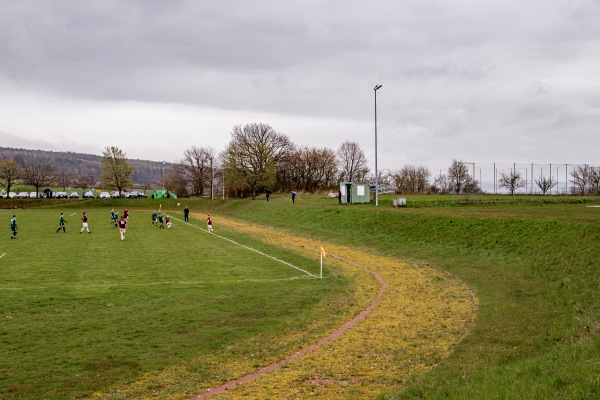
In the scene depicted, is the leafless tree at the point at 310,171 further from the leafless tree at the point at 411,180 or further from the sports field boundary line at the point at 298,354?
the sports field boundary line at the point at 298,354

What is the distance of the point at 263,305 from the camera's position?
2081 cm

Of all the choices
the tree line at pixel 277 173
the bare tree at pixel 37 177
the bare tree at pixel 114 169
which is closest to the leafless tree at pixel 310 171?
the tree line at pixel 277 173

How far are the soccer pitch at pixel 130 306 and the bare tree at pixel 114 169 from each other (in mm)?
95410

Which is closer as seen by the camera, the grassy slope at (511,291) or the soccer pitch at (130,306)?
the grassy slope at (511,291)

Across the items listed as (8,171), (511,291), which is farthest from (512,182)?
(8,171)

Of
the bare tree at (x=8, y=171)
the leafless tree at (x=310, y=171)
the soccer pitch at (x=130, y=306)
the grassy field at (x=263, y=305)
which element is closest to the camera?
the grassy field at (x=263, y=305)

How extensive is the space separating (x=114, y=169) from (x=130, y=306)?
4598 inches

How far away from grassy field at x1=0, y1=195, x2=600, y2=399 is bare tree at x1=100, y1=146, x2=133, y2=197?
3562 inches

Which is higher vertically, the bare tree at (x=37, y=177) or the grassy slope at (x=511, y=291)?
the bare tree at (x=37, y=177)

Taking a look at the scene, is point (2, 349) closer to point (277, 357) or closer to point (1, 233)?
point (277, 357)

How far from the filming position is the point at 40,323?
1758 cm

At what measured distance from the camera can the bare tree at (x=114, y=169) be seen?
129250 millimetres

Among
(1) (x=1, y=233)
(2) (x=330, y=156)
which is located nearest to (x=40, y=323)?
(1) (x=1, y=233)

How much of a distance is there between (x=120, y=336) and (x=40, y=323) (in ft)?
11.1
